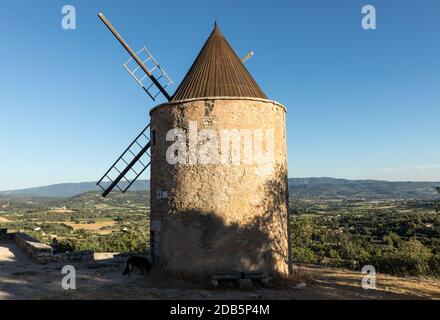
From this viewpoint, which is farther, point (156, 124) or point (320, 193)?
point (320, 193)

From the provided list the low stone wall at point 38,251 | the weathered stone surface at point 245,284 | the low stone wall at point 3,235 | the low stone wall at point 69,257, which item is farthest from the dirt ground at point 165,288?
the low stone wall at point 3,235

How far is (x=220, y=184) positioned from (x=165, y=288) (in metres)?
2.73

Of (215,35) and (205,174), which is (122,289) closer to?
(205,174)

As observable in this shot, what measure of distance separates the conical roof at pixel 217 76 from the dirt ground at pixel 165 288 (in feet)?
16.0

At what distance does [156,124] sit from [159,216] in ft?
8.32

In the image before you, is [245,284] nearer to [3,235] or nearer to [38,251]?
[38,251]

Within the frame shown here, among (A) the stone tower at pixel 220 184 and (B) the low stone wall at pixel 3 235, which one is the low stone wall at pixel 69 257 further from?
(B) the low stone wall at pixel 3 235

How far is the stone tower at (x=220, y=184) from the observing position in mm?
9531

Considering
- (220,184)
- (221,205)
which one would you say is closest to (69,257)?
(221,205)

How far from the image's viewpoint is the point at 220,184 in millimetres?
9656
